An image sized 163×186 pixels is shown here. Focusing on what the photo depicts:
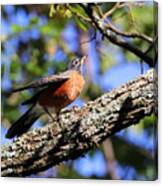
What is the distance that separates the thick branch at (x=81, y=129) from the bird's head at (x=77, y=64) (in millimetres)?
141

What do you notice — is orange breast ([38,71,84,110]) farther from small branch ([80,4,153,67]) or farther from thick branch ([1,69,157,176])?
small branch ([80,4,153,67])

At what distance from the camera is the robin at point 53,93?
8.43 feet

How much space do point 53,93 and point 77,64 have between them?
0.47ft

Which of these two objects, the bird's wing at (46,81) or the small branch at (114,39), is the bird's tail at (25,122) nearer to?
the bird's wing at (46,81)

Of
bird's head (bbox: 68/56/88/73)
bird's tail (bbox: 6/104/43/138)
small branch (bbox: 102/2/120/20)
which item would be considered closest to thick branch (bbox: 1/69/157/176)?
bird's tail (bbox: 6/104/43/138)

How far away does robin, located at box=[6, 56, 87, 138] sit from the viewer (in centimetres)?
257

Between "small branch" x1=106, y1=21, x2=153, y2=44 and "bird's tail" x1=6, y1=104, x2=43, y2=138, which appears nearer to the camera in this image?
"small branch" x1=106, y1=21, x2=153, y2=44

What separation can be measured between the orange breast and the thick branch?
0.05 metres

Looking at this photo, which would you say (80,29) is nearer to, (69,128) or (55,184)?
(69,128)

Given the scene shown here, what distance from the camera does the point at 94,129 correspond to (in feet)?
8.44

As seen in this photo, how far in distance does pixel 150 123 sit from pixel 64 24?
52cm

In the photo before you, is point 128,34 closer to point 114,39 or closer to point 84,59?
point 114,39

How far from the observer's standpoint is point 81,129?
8.50 ft

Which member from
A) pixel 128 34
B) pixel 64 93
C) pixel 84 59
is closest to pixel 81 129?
pixel 64 93
